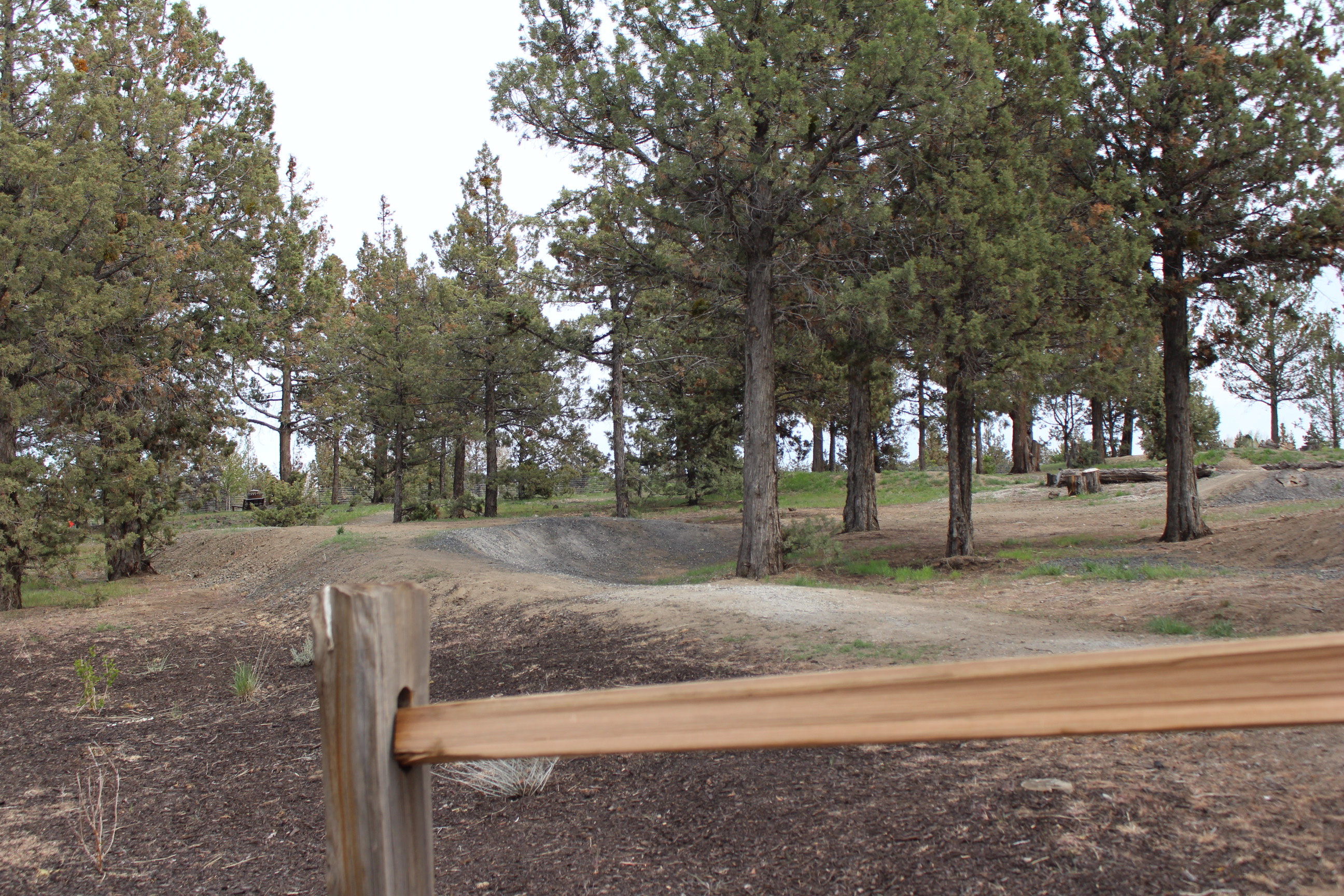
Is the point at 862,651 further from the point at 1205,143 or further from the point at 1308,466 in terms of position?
the point at 1308,466

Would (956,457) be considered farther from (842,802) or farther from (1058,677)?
(1058,677)

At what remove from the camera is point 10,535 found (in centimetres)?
1096

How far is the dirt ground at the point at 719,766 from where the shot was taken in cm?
287

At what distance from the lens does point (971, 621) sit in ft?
24.8

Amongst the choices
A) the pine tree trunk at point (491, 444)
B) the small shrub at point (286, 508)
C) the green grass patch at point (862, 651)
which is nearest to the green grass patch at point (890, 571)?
the green grass patch at point (862, 651)

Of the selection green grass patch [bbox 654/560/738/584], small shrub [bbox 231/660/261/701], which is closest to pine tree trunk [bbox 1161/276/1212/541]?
green grass patch [bbox 654/560/738/584]

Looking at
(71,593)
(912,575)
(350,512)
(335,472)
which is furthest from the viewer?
(335,472)

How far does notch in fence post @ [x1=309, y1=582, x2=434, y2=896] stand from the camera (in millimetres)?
1479

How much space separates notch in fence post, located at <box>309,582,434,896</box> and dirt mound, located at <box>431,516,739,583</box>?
13.7 metres

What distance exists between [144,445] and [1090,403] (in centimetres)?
3533

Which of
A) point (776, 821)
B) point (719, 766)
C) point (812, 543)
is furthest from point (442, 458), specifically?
point (776, 821)

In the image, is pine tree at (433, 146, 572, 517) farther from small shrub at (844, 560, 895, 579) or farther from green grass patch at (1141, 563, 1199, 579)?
green grass patch at (1141, 563, 1199, 579)

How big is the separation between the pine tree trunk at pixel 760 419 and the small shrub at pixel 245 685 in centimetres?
755

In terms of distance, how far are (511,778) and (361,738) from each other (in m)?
2.77
